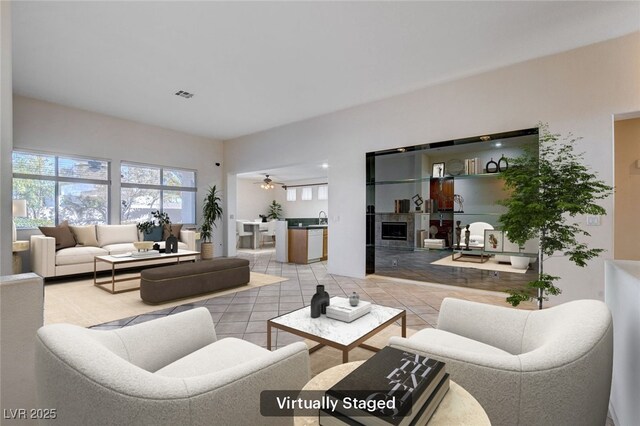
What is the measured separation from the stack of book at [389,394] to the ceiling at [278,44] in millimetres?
3107

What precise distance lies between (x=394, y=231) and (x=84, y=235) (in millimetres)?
5681

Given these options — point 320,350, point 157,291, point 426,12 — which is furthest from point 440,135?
point 157,291

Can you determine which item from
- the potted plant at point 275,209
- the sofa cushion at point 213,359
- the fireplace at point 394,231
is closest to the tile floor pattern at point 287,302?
the fireplace at point 394,231

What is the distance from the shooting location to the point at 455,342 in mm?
1622

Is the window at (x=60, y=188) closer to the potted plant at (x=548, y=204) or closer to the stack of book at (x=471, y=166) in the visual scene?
the stack of book at (x=471, y=166)

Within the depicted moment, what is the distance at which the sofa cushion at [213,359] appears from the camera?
133 centimetres

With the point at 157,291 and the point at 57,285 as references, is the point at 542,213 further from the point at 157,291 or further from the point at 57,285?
the point at 57,285

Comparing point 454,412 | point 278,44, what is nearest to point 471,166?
point 278,44

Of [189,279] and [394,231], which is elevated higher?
[394,231]

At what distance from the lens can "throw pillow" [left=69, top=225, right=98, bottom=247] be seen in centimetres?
526

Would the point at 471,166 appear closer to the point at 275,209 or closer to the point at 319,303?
the point at 319,303

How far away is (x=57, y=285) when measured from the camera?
459 centimetres

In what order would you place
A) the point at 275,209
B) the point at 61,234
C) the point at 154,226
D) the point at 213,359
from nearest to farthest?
1. the point at 213,359
2. the point at 61,234
3. the point at 154,226
4. the point at 275,209

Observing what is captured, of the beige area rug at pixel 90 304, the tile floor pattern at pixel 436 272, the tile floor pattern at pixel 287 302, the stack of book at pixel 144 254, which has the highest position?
the stack of book at pixel 144 254
